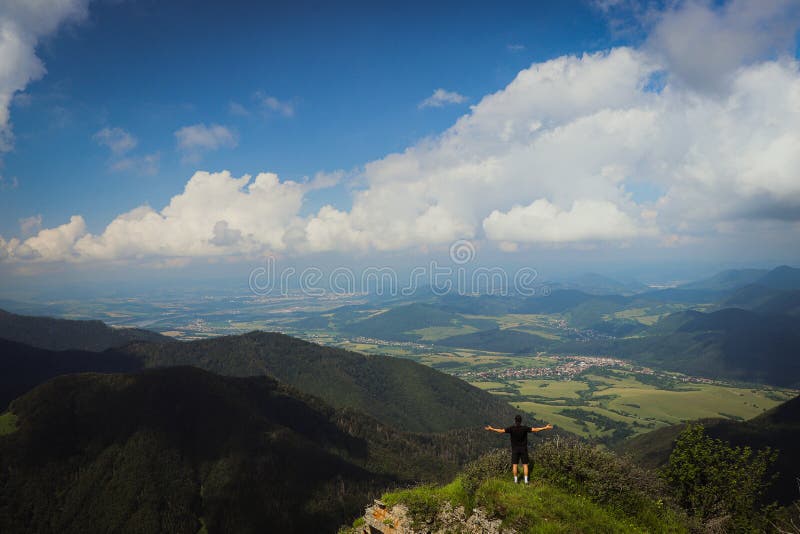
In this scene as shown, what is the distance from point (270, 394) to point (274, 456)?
177 ft

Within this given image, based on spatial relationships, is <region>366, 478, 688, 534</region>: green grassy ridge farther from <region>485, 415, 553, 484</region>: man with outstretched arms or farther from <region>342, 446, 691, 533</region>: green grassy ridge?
<region>485, 415, 553, 484</region>: man with outstretched arms

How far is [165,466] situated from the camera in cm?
12550

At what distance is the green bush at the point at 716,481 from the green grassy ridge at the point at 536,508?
34.5 ft

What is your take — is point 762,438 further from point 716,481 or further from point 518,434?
point 518,434

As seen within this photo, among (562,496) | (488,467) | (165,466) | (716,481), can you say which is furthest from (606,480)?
(165,466)

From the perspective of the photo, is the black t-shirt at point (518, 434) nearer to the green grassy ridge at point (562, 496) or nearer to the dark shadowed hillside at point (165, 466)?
the green grassy ridge at point (562, 496)

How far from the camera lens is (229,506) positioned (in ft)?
393

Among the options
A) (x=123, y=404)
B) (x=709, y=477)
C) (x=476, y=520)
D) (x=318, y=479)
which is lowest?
(x=318, y=479)

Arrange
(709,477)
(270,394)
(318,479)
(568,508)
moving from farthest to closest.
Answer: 1. (270,394)
2. (318,479)
3. (709,477)
4. (568,508)

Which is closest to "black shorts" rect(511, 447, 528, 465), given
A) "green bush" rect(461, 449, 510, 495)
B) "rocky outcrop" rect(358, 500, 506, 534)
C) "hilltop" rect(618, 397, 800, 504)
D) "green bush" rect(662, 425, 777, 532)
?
"green bush" rect(461, 449, 510, 495)

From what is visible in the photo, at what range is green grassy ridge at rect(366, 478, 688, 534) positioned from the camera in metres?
18.5

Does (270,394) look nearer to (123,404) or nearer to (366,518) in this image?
(123,404)

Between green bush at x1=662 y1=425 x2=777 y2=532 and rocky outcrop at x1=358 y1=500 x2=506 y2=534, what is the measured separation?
1806 cm

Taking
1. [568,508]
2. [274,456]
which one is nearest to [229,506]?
[274,456]
